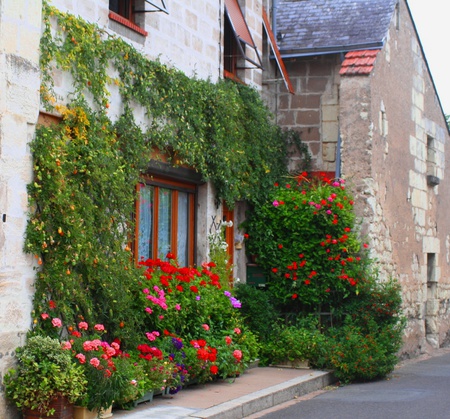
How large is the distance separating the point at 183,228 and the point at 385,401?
3352mm

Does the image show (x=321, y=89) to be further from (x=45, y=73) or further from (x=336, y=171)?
(x=45, y=73)

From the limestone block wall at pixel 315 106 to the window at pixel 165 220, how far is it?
2828mm

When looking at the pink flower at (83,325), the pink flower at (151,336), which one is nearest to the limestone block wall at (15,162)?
the pink flower at (83,325)

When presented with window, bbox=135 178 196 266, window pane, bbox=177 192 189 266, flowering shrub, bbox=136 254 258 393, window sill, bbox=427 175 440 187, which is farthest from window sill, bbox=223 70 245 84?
window sill, bbox=427 175 440 187

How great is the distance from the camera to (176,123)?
9.79m

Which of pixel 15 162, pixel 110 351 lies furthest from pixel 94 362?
pixel 15 162

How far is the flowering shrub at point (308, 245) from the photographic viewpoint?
37.7 feet

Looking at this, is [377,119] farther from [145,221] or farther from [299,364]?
[145,221]

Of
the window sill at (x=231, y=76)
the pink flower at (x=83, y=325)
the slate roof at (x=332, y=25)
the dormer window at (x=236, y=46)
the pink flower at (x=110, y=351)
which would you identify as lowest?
the pink flower at (x=110, y=351)

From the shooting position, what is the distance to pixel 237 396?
8.38m

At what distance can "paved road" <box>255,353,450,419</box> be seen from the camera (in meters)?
8.19

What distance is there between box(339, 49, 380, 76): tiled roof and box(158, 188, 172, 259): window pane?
3583 millimetres

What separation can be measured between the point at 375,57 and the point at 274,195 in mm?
2571

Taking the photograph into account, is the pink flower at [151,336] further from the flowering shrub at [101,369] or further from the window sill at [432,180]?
the window sill at [432,180]
